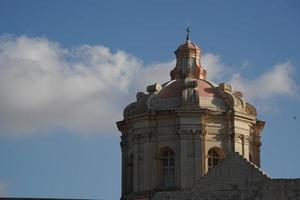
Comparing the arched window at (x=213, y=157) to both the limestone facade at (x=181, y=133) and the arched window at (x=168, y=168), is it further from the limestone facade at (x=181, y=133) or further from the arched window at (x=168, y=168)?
the arched window at (x=168, y=168)

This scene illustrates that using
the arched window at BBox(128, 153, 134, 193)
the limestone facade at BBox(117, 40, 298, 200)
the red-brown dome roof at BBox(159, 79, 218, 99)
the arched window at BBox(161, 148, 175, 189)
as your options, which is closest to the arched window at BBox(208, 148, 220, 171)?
the limestone facade at BBox(117, 40, 298, 200)

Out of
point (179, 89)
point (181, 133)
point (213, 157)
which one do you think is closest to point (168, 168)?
Result: point (181, 133)

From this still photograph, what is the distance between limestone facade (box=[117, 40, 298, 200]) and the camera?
55844 millimetres

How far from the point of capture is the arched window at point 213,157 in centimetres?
5634

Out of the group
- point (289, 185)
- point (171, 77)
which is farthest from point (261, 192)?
point (171, 77)

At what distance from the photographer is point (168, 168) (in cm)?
5669

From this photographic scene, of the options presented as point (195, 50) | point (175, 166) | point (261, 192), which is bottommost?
point (261, 192)

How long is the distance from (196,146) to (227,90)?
4.25m

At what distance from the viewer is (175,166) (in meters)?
56.2

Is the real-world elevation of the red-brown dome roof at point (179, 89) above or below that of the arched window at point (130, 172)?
above

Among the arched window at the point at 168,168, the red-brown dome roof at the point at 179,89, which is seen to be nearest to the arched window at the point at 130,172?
the arched window at the point at 168,168

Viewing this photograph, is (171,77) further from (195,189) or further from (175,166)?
(195,189)

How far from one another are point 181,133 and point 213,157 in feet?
8.03

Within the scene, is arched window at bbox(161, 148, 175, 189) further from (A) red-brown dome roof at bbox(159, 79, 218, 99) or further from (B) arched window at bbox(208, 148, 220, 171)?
(A) red-brown dome roof at bbox(159, 79, 218, 99)
